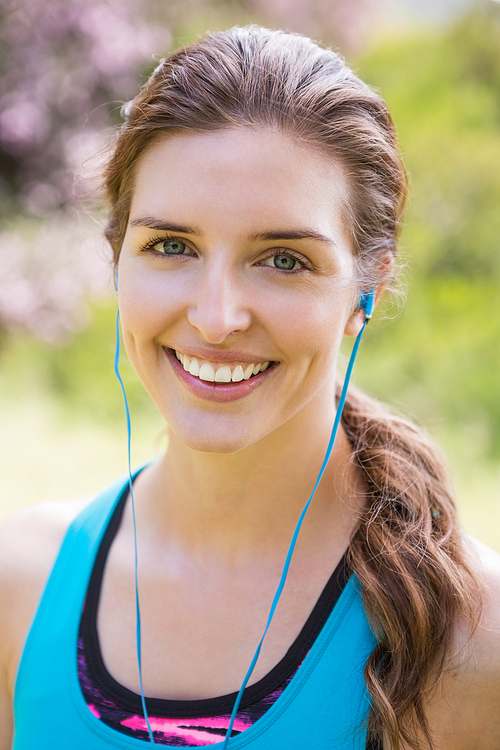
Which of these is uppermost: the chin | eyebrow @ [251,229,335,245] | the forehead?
the forehead

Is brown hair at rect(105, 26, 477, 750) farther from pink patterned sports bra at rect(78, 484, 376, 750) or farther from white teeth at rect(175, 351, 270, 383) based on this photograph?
white teeth at rect(175, 351, 270, 383)

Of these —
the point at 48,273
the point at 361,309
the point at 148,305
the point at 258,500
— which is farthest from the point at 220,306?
the point at 48,273

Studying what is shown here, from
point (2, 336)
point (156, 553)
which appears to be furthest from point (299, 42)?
point (2, 336)

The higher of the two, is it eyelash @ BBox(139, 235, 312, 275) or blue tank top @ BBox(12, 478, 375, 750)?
eyelash @ BBox(139, 235, 312, 275)

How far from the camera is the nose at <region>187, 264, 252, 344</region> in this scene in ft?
4.19

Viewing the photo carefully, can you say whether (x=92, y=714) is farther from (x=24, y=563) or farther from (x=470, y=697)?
(x=470, y=697)

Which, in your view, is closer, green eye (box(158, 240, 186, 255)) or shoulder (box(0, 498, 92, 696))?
green eye (box(158, 240, 186, 255))

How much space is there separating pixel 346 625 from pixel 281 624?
0.13m

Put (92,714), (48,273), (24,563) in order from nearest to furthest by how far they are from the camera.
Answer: (92,714), (24,563), (48,273)

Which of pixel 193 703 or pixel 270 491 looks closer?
pixel 193 703

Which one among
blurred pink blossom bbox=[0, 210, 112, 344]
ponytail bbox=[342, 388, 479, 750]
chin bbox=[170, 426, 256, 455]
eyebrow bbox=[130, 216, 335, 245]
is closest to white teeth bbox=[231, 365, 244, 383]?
chin bbox=[170, 426, 256, 455]

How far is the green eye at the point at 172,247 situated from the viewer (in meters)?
1.38

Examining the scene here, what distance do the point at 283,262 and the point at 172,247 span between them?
218mm

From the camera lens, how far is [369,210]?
1483 mm
